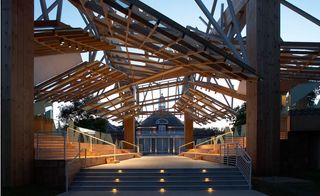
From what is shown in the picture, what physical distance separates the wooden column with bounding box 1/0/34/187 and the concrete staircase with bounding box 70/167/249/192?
1.97 metres

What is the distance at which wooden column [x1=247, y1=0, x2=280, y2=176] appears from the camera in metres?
15.8

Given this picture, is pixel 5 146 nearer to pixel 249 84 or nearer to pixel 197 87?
pixel 249 84

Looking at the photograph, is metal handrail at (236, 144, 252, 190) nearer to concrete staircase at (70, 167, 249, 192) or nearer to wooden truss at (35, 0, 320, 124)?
concrete staircase at (70, 167, 249, 192)

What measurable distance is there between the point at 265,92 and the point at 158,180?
5.12 m

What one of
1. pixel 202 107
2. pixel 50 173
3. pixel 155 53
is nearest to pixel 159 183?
pixel 50 173

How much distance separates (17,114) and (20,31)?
2.50m

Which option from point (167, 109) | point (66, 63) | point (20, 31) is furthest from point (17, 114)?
point (167, 109)

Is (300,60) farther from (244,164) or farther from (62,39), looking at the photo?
(62,39)

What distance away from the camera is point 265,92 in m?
15.9

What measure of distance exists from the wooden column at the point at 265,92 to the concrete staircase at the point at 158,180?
1.33 meters

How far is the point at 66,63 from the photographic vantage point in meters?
28.9

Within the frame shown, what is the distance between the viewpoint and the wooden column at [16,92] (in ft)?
39.7

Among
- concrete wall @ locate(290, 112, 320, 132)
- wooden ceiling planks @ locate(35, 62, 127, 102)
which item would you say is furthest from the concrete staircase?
wooden ceiling planks @ locate(35, 62, 127, 102)

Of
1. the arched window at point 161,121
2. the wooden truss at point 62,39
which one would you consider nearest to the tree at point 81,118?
the arched window at point 161,121
